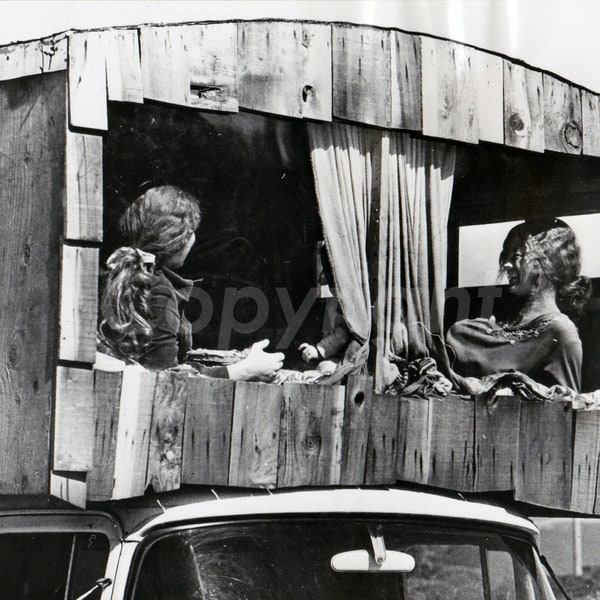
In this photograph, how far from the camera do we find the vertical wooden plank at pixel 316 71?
2.56 metres

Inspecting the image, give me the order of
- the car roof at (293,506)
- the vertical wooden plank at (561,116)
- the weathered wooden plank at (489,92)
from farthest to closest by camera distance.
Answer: the vertical wooden plank at (561,116)
the weathered wooden plank at (489,92)
the car roof at (293,506)

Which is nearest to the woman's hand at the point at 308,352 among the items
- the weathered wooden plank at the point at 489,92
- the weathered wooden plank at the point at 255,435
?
the weathered wooden plank at the point at 255,435

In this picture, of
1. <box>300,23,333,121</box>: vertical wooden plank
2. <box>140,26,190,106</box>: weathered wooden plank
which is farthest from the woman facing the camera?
<box>140,26,190,106</box>: weathered wooden plank

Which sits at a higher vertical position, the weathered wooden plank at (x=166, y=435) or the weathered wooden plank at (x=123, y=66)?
the weathered wooden plank at (x=123, y=66)

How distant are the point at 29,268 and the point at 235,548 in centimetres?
85

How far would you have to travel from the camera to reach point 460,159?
285 cm

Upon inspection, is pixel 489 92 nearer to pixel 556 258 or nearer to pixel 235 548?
pixel 556 258

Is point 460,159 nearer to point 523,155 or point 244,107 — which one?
point 523,155

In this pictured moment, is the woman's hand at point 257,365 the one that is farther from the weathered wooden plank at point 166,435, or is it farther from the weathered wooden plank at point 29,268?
the weathered wooden plank at point 29,268

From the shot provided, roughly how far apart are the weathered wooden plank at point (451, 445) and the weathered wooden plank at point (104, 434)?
0.92 meters

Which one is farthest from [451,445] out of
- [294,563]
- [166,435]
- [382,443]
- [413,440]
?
[166,435]

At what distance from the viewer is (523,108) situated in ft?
9.49

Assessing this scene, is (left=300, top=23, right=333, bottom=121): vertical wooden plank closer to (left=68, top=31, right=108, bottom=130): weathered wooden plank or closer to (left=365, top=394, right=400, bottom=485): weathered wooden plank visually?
(left=68, top=31, right=108, bottom=130): weathered wooden plank

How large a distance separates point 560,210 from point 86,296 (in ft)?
5.30
